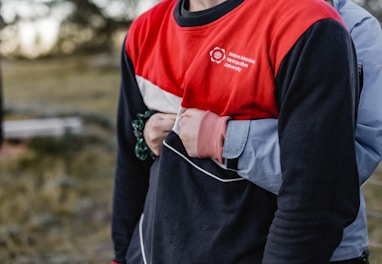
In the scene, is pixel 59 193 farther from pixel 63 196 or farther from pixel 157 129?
pixel 157 129

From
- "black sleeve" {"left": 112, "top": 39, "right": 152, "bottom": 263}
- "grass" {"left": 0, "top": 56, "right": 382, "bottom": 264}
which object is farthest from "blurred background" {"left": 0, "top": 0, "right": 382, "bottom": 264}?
"black sleeve" {"left": 112, "top": 39, "right": 152, "bottom": 263}

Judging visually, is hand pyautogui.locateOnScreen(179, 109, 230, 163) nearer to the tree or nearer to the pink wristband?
the pink wristband

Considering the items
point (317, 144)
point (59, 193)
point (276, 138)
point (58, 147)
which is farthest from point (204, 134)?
point (58, 147)

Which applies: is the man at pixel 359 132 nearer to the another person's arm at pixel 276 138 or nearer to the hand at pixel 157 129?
the another person's arm at pixel 276 138

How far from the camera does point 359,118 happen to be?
1180mm

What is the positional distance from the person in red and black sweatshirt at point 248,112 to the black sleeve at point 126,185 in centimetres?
8

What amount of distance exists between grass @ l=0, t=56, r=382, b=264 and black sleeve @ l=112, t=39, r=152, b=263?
150cm

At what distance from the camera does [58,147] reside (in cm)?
646

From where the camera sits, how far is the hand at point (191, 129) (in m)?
1.26

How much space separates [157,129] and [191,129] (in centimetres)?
17

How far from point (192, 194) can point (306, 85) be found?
1.24ft

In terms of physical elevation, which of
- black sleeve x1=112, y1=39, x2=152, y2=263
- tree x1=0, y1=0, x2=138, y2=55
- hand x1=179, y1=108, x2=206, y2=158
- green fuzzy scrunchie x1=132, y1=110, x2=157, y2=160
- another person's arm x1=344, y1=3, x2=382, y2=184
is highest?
another person's arm x1=344, y1=3, x2=382, y2=184

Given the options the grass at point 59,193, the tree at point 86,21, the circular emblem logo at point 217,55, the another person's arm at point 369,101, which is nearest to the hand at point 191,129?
the circular emblem logo at point 217,55

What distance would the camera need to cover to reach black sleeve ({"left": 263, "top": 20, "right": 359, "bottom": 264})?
1.06 metres
